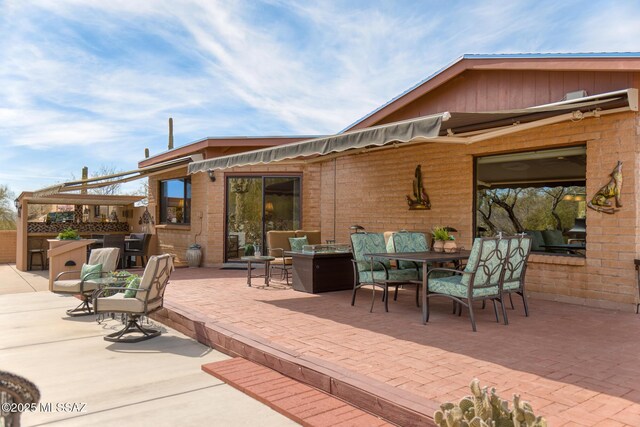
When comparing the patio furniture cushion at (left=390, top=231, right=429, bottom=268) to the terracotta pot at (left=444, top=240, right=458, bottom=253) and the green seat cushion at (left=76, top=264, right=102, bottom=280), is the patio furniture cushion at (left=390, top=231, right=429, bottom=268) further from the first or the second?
the green seat cushion at (left=76, top=264, right=102, bottom=280)

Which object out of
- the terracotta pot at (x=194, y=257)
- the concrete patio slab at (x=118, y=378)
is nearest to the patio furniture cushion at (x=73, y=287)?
the concrete patio slab at (x=118, y=378)

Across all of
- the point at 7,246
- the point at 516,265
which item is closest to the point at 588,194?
the point at 516,265

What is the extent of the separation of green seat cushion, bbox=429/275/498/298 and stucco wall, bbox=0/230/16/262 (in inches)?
643

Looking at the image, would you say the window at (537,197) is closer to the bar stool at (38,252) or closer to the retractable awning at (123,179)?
the retractable awning at (123,179)

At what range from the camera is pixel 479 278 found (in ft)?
16.1

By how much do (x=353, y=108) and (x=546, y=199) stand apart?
32.9 feet

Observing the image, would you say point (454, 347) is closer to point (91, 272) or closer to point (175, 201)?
point (91, 272)

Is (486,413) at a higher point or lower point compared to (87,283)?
higher

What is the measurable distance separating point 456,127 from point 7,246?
16074 mm

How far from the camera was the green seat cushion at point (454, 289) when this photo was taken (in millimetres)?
4887

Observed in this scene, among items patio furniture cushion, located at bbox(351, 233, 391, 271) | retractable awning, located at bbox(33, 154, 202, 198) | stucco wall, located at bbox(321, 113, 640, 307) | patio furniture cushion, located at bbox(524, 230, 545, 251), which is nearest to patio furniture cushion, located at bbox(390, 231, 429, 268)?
patio furniture cushion, located at bbox(351, 233, 391, 271)

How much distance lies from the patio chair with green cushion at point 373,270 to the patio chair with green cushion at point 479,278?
2.64ft

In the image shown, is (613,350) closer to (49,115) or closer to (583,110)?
(583,110)

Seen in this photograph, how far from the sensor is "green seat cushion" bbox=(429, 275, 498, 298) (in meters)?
4.89
